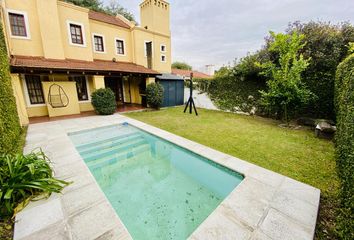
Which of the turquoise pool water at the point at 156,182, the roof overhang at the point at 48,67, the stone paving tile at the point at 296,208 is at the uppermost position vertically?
the roof overhang at the point at 48,67

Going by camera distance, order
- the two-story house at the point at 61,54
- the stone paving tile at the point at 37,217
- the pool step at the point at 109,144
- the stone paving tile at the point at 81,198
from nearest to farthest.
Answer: the stone paving tile at the point at 37,217, the stone paving tile at the point at 81,198, the pool step at the point at 109,144, the two-story house at the point at 61,54

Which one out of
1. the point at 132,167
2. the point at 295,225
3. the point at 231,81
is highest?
the point at 231,81

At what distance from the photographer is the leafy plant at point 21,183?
2373 millimetres

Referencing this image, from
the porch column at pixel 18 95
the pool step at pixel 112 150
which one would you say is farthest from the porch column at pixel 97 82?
the pool step at pixel 112 150

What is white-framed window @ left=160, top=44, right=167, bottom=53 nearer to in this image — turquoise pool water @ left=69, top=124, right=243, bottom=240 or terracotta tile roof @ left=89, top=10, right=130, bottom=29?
terracotta tile roof @ left=89, top=10, right=130, bottom=29

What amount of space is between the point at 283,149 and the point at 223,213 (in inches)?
145

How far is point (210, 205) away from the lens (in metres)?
2.86

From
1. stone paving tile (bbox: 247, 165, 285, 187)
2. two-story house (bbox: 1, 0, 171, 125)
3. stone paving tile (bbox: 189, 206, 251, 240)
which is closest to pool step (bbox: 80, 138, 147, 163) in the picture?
stone paving tile (bbox: 189, 206, 251, 240)

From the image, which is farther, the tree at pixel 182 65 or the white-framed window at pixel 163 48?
the tree at pixel 182 65

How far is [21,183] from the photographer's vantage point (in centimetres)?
262

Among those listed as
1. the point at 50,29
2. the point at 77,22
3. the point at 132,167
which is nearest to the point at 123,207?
the point at 132,167

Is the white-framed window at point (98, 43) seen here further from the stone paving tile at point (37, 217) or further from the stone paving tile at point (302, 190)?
the stone paving tile at point (302, 190)

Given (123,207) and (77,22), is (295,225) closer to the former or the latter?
(123,207)

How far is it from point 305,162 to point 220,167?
2331 mm
